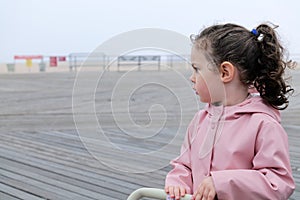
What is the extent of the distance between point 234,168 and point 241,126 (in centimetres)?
11

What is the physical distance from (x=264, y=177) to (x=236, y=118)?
19cm

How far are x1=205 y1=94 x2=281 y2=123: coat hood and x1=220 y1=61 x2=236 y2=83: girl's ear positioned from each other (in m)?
0.08

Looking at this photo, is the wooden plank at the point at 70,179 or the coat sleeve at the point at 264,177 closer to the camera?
the coat sleeve at the point at 264,177

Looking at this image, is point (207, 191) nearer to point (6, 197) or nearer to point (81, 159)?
point (6, 197)

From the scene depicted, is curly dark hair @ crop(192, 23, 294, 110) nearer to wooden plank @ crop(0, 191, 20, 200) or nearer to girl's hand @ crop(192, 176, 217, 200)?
girl's hand @ crop(192, 176, 217, 200)

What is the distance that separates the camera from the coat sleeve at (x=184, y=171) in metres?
1.35

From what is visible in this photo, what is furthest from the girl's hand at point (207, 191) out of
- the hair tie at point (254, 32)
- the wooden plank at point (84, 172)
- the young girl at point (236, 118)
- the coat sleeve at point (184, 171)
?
the wooden plank at point (84, 172)

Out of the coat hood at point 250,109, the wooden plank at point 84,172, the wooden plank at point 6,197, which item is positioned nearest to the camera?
the coat hood at point 250,109

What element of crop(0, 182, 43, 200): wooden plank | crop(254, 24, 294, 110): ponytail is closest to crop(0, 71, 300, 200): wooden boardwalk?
crop(0, 182, 43, 200): wooden plank

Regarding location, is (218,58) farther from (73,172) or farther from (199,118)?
(73,172)

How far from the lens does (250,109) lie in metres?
1.23

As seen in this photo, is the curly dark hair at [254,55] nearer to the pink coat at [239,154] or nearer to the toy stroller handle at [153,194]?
the pink coat at [239,154]

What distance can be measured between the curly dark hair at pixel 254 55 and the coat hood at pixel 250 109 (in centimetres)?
3

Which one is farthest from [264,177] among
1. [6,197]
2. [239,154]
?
[6,197]
